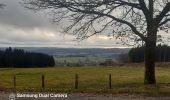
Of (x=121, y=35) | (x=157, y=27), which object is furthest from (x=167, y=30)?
(x=121, y=35)

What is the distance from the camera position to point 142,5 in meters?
29.3

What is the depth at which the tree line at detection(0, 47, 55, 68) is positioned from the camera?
110 meters

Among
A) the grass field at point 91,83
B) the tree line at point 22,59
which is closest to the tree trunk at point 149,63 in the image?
the grass field at point 91,83

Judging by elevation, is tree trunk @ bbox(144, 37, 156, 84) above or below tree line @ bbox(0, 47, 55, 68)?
above

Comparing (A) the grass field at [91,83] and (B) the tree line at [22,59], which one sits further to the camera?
(B) the tree line at [22,59]

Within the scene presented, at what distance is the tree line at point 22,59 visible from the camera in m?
110

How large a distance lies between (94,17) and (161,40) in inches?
183

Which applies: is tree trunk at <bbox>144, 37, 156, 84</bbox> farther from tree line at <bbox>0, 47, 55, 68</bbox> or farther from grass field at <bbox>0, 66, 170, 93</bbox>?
tree line at <bbox>0, 47, 55, 68</bbox>

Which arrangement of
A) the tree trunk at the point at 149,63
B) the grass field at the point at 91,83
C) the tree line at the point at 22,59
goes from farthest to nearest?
the tree line at the point at 22,59
the tree trunk at the point at 149,63
the grass field at the point at 91,83

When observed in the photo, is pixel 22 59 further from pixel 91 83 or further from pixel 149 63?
pixel 149 63

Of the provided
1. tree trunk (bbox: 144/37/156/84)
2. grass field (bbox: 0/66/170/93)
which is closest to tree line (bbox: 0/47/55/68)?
grass field (bbox: 0/66/170/93)

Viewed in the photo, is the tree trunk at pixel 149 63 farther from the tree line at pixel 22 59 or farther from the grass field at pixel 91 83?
the tree line at pixel 22 59

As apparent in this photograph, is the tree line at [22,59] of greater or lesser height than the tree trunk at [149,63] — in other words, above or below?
below

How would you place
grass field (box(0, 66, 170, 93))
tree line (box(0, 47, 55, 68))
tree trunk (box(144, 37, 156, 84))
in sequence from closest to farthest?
grass field (box(0, 66, 170, 93)) < tree trunk (box(144, 37, 156, 84)) < tree line (box(0, 47, 55, 68))
